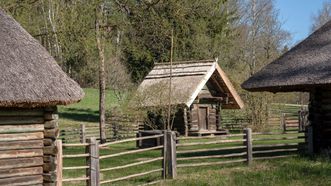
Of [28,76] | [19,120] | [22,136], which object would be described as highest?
[28,76]

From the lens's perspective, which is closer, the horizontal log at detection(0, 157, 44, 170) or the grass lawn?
the horizontal log at detection(0, 157, 44, 170)

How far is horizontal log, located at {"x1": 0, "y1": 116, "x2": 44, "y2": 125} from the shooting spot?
39.1 ft

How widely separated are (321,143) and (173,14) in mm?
8443

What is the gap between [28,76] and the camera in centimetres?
1207

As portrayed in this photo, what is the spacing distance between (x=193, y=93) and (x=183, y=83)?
1.23 metres

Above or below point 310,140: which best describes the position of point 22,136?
above

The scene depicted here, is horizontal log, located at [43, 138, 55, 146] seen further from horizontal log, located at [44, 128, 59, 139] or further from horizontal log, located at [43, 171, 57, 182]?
horizontal log, located at [43, 171, 57, 182]

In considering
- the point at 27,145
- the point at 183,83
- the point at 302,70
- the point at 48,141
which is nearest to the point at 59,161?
the point at 48,141

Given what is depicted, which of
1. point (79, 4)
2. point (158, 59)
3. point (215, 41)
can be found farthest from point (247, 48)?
point (79, 4)

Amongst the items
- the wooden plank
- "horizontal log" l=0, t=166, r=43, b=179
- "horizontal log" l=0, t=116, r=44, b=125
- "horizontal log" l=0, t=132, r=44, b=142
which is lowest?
"horizontal log" l=0, t=166, r=43, b=179

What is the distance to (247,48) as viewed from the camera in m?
51.0

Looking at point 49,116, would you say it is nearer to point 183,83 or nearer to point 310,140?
point 310,140

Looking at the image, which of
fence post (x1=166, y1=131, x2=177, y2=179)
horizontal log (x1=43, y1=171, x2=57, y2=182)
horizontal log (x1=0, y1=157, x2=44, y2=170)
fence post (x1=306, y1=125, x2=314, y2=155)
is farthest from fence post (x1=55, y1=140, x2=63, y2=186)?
fence post (x1=306, y1=125, x2=314, y2=155)

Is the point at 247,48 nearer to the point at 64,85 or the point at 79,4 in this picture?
the point at 79,4
